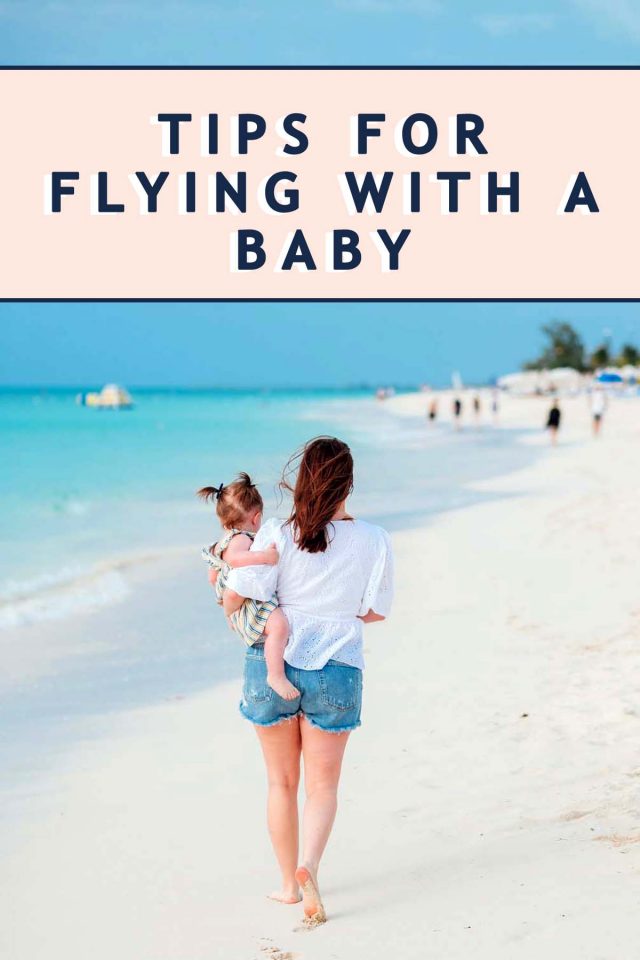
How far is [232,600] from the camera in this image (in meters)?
3.48

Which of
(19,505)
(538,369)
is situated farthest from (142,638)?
(538,369)

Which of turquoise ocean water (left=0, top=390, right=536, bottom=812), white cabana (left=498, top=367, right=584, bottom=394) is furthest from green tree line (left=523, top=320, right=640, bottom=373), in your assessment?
turquoise ocean water (left=0, top=390, right=536, bottom=812)

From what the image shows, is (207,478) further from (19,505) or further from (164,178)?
(164,178)

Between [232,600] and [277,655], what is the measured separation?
0.72ft

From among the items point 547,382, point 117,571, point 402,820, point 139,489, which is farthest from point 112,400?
point 402,820

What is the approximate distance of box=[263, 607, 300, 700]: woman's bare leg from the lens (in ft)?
11.3

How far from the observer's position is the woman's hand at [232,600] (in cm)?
347

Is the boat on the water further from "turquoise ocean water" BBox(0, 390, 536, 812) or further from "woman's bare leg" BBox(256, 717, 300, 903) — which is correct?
"woman's bare leg" BBox(256, 717, 300, 903)

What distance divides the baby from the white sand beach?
2.78 feet

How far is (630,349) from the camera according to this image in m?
91.6

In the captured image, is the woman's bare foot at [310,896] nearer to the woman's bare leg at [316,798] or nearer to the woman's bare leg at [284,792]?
the woman's bare leg at [316,798]

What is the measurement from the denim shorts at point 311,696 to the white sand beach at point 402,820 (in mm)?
662

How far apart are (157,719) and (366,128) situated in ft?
16.1

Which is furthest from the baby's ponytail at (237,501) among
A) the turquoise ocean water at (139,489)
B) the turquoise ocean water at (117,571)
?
the turquoise ocean water at (139,489)
